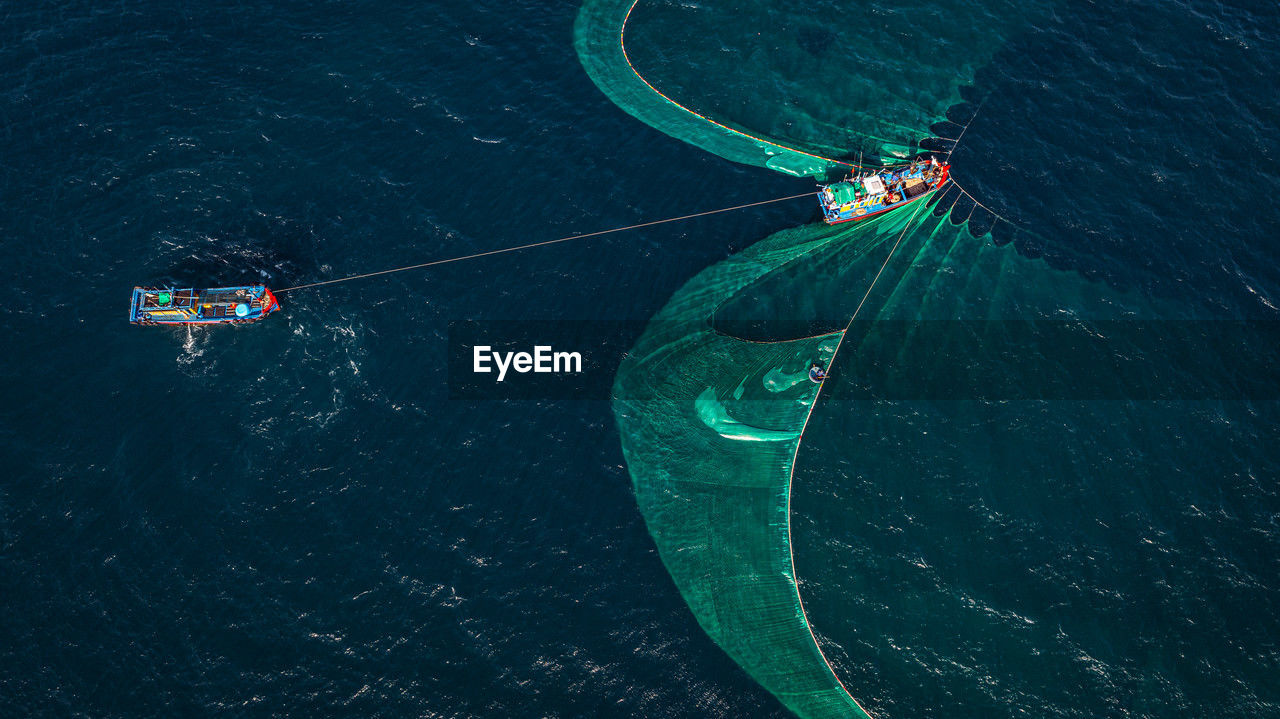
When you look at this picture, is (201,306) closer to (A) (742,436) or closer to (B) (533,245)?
(B) (533,245)

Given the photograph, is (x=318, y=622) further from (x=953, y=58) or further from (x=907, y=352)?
(x=953, y=58)

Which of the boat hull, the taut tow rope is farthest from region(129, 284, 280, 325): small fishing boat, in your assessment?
the boat hull

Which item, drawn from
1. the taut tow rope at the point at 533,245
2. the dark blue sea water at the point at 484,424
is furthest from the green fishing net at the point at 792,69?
the taut tow rope at the point at 533,245

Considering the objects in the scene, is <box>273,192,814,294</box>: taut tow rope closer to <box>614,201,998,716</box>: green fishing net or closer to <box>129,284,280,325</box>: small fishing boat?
<box>129,284,280,325</box>: small fishing boat

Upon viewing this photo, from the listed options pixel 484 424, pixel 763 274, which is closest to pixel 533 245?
pixel 484 424

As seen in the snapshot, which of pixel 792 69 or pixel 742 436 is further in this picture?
pixel 792 69
